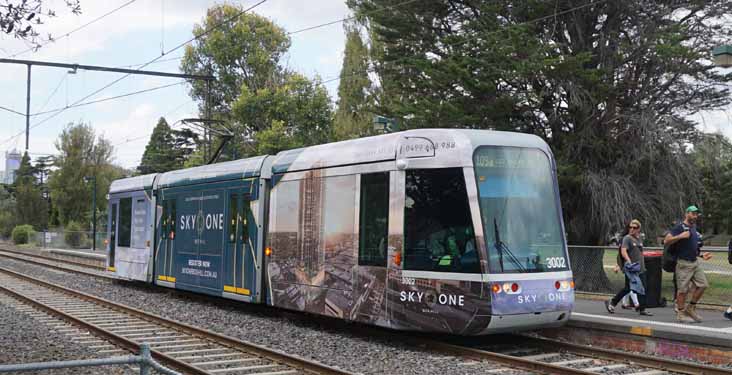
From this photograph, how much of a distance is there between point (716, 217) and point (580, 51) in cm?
4951

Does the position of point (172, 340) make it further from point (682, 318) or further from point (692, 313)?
point (692, 313)

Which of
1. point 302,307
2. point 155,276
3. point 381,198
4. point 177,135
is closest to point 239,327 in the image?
point 302,307

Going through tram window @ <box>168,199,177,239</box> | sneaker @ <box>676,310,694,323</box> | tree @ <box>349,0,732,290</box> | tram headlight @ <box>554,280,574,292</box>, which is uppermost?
tree @ <box>349,0,732,290</box>

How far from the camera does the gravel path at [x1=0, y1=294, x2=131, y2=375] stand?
943cm

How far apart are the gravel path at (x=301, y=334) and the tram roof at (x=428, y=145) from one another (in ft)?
8.74

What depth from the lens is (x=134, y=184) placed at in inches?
802

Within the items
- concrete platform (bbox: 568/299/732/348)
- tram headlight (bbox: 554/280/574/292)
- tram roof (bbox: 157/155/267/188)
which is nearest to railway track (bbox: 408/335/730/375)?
concrete platform (bbox: 568/299/732/348)

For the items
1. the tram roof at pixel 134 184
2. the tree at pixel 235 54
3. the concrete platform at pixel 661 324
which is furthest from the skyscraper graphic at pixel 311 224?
the tree at pixel 235 54

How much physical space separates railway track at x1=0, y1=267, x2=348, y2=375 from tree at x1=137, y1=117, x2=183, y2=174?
62673 millimetres

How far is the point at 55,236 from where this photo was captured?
5444cm

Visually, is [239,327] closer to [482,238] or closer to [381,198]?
[381,198]

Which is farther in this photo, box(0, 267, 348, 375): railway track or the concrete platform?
the concrete platform

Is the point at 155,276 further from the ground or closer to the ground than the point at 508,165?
closer to the ground

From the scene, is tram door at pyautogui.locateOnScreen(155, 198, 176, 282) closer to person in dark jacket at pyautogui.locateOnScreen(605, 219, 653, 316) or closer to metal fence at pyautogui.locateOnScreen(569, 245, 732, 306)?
metal fence at pyautogui.locateOnScreen(569, 245, 732, 306)
